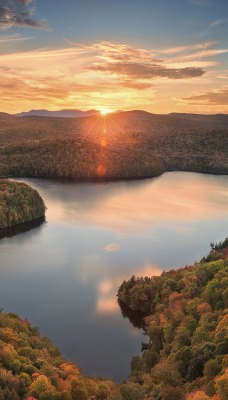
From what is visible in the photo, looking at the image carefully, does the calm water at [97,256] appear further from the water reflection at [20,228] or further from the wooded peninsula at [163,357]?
the wooded peninsula at [163,357]

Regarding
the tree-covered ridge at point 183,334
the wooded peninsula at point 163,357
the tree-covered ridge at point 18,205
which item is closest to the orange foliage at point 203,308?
the tree-covered ridge at point 183,334

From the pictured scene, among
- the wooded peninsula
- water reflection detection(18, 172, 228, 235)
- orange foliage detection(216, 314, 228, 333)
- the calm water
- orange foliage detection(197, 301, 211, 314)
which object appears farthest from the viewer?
water reflection detection(18, 172, 228, 235)

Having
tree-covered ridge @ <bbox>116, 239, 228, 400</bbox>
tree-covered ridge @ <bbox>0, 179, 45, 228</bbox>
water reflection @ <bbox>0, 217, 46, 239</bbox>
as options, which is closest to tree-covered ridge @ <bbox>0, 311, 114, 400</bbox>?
tree-covered ridge @ <bbox>116, 239, 228, 400</bbox>

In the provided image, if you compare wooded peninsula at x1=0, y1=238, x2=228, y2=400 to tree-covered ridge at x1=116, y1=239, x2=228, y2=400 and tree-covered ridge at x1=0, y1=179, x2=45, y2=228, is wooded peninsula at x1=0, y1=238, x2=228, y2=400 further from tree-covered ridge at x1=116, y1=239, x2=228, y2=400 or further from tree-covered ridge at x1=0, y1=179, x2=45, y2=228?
tree-covered ridge at x1=0, y1=179, x2=45, y2=228

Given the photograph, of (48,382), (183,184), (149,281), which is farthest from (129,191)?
(48,382)

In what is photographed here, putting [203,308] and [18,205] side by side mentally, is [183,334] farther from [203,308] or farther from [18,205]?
[18,205]

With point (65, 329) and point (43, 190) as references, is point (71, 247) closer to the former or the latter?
point (65, 329)
